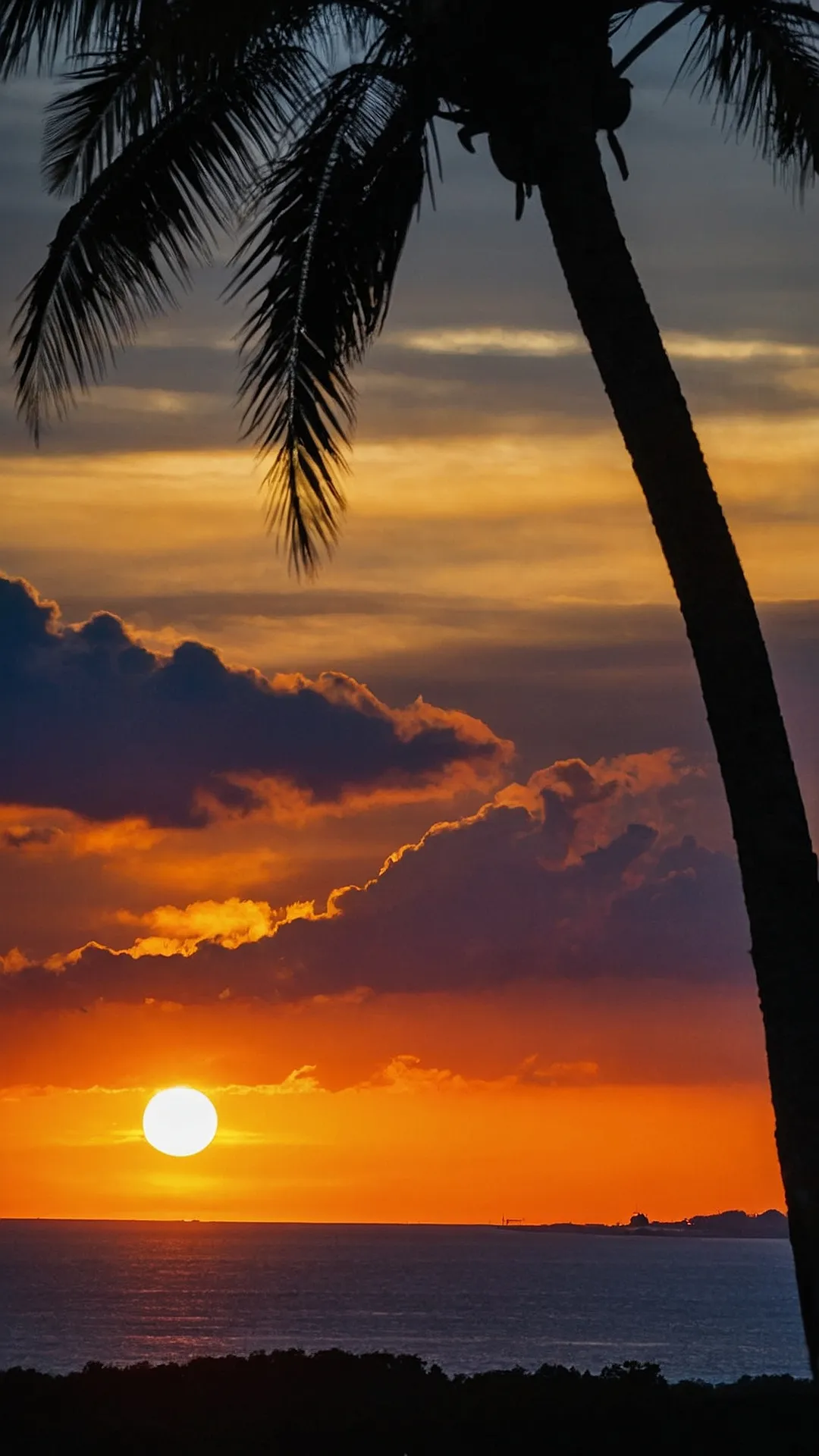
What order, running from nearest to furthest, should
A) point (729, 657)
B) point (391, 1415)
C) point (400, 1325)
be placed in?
point (729, 657) < point (391, 1415) < point (400, 1325)

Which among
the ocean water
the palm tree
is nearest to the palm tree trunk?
the palm tree

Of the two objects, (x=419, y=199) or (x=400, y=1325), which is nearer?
(x=419, y=199)

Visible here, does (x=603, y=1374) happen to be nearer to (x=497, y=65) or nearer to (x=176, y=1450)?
(x=176, y=1450)

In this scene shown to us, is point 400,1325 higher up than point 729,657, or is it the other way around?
point 729,657

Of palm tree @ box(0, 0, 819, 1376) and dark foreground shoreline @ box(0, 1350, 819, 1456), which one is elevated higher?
palm tree @ box(0, 0, 819, 1376)

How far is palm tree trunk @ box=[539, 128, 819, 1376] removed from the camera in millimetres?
9461

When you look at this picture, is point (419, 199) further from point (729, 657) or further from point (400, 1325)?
point (400, 1325)

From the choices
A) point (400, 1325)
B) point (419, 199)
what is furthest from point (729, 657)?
point (400, 1325)

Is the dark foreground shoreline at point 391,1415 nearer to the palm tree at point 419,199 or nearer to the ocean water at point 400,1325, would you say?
the palm tree at point 419,199

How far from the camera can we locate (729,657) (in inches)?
394

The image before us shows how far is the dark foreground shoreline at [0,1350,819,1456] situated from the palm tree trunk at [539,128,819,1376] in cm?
134

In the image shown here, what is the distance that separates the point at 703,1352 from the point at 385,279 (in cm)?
13436

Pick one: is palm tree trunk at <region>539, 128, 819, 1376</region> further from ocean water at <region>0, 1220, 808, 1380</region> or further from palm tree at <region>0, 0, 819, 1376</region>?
ocean water at <region>0, 1220, 808, 1380</region>

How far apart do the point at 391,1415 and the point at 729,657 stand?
4.89 metres
